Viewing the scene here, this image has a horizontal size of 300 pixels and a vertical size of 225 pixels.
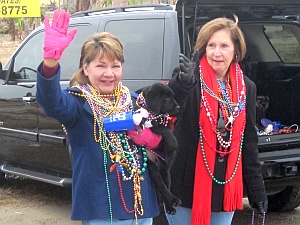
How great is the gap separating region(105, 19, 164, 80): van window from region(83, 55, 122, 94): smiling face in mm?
1997

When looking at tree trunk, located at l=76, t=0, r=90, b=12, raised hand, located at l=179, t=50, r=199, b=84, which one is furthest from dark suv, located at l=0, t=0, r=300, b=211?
tree trunk, located at l=76, t=0, r=90, b=12

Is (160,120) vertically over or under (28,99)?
over

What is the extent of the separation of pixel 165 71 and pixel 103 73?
Answer: 2023mm

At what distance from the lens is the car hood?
14.6 feet

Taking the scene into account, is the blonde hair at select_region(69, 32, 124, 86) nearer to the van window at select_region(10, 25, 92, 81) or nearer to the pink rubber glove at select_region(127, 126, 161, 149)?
the pink rubber glove at select_region(127, 126, 161, 149)

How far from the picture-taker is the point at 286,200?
19.7ft

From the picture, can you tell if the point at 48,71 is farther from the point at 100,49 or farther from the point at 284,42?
the point at 284,42

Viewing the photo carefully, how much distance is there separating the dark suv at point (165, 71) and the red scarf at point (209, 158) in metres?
1.17

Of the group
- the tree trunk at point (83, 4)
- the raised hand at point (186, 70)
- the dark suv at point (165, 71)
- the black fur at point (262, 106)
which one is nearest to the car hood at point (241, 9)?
the dark suv at point (165, 71)

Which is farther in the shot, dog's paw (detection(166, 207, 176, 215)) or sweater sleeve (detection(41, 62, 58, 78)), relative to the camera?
dog's paw (detection(166, 207, 176, 215))

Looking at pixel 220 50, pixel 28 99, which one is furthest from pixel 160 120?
pixel 28 99

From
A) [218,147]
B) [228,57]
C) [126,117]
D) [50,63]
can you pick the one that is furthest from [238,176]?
[50,63]

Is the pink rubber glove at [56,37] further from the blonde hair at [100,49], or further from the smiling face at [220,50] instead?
the smiling face at [220,50]

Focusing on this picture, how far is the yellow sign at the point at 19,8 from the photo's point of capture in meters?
10.2
